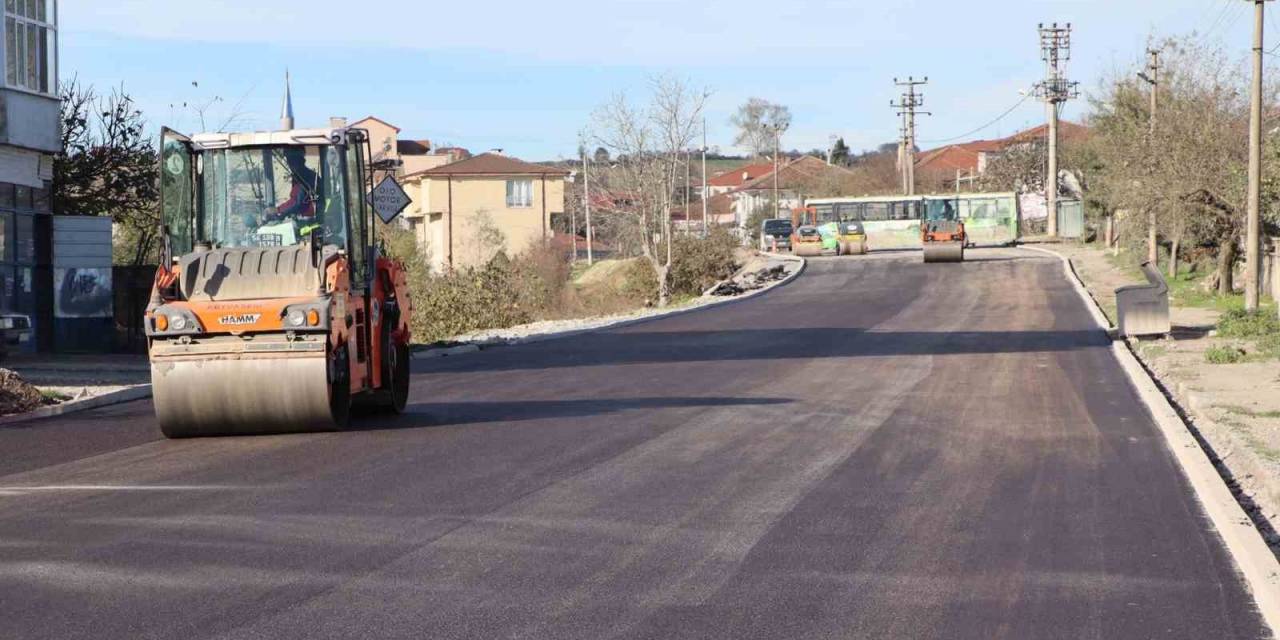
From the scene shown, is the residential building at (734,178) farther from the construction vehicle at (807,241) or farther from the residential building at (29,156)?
the residential building at (29,156)

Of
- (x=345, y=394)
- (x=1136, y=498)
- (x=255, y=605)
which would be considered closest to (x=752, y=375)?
(x=345, y=394)

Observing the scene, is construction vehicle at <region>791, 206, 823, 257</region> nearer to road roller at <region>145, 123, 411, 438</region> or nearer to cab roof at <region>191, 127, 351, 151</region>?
road roller at <region>145, 123, 411, 438</region>

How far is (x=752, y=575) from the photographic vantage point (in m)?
7.80

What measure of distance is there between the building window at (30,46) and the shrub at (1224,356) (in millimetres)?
18249

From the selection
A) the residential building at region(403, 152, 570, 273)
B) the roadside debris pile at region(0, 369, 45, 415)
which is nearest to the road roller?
the roadside debris pile at region(0, 369, 45, 415)

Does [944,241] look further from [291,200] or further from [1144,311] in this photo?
[291,200]

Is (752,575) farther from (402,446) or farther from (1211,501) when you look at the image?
(402,446)

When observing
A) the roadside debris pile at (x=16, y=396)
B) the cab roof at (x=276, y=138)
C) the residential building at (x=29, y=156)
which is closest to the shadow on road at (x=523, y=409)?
the cab roof at (x=276, y=138)

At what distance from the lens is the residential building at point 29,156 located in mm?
23562

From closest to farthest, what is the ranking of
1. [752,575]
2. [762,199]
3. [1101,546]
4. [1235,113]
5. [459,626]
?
1. [459,626]
2. [752,575]
3. [1101,546]
4. [1235,113]
5. [762,199]

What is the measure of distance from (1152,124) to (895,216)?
3526 centimetres

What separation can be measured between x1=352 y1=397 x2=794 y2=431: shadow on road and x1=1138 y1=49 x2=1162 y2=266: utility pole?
86.9ft

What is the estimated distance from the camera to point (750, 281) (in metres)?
55.6

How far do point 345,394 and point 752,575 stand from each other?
6711 millimetres
